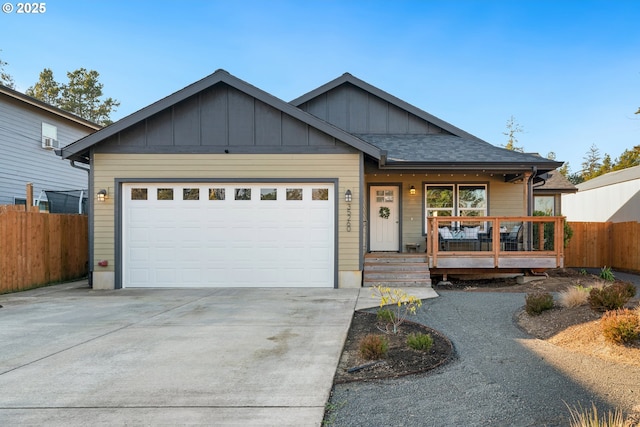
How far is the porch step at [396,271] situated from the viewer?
9.16 m

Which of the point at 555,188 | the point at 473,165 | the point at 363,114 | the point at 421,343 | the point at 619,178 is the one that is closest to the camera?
the point at 421,343

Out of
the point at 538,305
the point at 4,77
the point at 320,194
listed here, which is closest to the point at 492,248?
the point at 538,305

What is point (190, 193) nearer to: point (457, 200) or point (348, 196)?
point (348, 196)

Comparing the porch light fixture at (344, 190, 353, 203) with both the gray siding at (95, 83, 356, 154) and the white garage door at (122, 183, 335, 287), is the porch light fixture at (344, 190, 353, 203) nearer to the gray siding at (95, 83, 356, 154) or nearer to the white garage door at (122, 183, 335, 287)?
the white garage door at (122, 183, 335, 287)

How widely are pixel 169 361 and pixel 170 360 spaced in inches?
1.2

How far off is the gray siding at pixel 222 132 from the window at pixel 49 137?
674 centimetres

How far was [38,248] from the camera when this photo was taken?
9.41 m

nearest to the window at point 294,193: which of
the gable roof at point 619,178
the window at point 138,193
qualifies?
the window at point 138,193

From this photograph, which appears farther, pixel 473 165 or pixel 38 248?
pixel 473 165

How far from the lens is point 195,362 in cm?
403

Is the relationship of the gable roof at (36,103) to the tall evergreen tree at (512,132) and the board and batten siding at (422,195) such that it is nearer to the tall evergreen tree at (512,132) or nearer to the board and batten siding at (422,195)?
the board and batten siding at (422,195)

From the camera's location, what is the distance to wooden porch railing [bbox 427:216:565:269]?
30.6 feet

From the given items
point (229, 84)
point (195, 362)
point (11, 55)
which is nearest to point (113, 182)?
point (229, 84)

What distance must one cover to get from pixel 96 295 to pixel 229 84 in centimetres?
524
